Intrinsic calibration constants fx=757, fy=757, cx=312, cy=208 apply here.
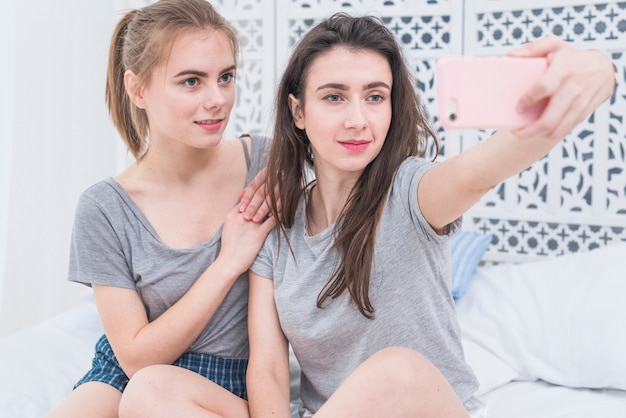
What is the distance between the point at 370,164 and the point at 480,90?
0.56 metres

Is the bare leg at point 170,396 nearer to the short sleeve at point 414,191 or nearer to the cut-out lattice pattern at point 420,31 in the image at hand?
the short sleeve at point 414,191

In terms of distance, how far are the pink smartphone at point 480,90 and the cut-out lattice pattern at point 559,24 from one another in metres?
1.53

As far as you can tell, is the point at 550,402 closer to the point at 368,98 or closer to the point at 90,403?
the point at 368,98

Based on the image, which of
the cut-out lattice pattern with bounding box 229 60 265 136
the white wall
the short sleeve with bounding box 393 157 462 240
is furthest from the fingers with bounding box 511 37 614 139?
the white wall

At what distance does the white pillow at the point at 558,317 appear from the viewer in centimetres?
163

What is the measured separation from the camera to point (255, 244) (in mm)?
1378

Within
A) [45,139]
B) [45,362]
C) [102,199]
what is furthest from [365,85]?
[45,139]

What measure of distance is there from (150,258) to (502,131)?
30.3 inches

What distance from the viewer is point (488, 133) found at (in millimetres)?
2301

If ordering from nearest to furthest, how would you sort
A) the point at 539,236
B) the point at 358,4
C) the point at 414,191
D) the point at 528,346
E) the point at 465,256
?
the point at 414,191, the point at 528,346, the point at 465,256, the point at 539,236, the point at 358,4

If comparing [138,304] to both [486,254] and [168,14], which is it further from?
[486,254]

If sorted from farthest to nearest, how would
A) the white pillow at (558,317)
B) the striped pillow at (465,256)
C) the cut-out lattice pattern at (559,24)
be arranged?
the cut-out lattice pattern at (559,24)
the striped pillow at (465,256)
the white pillow at (558,317)

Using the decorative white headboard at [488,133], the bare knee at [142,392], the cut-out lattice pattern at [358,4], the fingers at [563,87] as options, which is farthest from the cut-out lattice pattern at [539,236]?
the fingers at [563,87]

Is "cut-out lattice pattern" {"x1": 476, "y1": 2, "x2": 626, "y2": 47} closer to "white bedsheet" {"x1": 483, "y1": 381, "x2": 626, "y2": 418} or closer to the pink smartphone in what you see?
"white bedsheet" {"x1": 483, "y1": 381, "x2": 626, "y2": 418}
